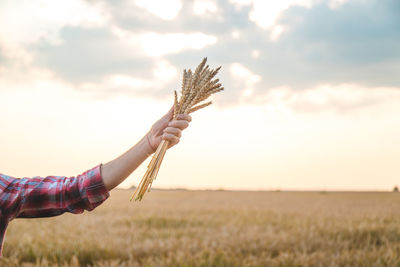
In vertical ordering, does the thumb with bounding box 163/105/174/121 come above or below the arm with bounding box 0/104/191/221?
above

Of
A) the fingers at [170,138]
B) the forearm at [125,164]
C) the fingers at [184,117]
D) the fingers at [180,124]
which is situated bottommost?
the forearm at [125,164]

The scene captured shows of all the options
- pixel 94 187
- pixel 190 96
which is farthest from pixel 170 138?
pixel 94 187

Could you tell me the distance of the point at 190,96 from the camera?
1812mm

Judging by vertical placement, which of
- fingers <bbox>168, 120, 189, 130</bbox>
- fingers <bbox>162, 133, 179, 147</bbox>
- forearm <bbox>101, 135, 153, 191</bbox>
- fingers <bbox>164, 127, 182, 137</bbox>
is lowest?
forearm <bbox>101, 135, 153, 191</bbox>

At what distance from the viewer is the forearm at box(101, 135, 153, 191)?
2.00 meters

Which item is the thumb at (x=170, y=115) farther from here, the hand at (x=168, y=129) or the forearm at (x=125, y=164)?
the forearm at (x=125, y=164)

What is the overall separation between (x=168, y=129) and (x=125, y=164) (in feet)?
1.15

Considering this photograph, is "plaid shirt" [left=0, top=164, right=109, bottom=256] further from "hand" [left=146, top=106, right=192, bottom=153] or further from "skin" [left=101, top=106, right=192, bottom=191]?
"hand" [left=146, top=106, right=192, bottom=153]

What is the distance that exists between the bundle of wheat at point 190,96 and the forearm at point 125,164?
188 mm

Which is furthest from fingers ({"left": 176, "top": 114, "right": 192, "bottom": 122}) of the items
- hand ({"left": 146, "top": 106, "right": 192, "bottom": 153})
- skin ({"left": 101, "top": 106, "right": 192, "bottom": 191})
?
skin ({"left": 101, "top": 106, "right": 192, "bottom": 191})

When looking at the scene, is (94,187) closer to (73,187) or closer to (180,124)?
(73,187)

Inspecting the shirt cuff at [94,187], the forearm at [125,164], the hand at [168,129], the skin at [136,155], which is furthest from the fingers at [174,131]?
the shirt cuff at [94,187]

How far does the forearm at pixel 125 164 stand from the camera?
6.56ft

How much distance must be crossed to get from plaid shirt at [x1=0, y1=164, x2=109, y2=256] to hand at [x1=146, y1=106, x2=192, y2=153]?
351mm
